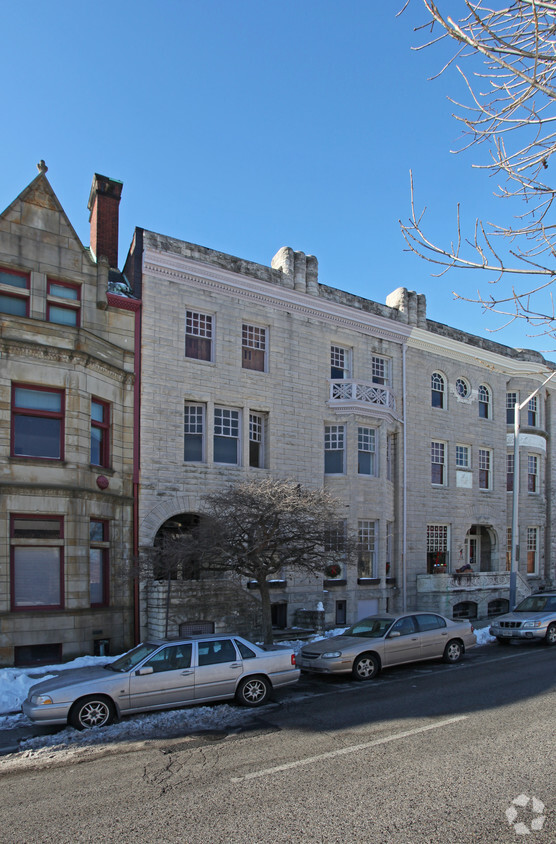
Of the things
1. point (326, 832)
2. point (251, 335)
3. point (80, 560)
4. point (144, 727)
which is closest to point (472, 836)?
point (326, 832)

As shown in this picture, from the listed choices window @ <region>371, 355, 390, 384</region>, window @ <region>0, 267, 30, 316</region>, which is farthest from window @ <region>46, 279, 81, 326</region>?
window @ <region>371, 355, 390, 384</region>

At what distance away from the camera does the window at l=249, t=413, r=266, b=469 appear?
72.2 feet

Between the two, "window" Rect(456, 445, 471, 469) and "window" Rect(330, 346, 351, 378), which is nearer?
"window" Rect(330, 346, 351, 378)

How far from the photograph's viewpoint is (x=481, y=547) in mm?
31219

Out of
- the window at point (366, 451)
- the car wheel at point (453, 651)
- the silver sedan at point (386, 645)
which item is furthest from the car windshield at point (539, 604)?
the window at point (366, 451)

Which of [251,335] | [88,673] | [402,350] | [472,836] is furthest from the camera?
[402,350]

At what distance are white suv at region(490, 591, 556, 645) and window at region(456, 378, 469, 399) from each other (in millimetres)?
11109

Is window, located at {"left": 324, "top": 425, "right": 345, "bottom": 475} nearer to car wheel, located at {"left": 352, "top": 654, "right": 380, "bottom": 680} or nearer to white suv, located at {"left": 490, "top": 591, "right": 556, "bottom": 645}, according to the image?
white suv, located at {"left": 490, "top": 591, "right": 556, "bottom": 645}

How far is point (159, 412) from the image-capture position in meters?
19.6

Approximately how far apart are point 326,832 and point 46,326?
1367 cm

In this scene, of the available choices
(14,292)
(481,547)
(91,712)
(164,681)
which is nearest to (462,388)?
(481,547)

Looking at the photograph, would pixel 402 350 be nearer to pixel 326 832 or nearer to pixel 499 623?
pixel 499 623

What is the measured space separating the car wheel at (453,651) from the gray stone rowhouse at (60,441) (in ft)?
26.8

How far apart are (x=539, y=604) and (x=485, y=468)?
1042 cm
